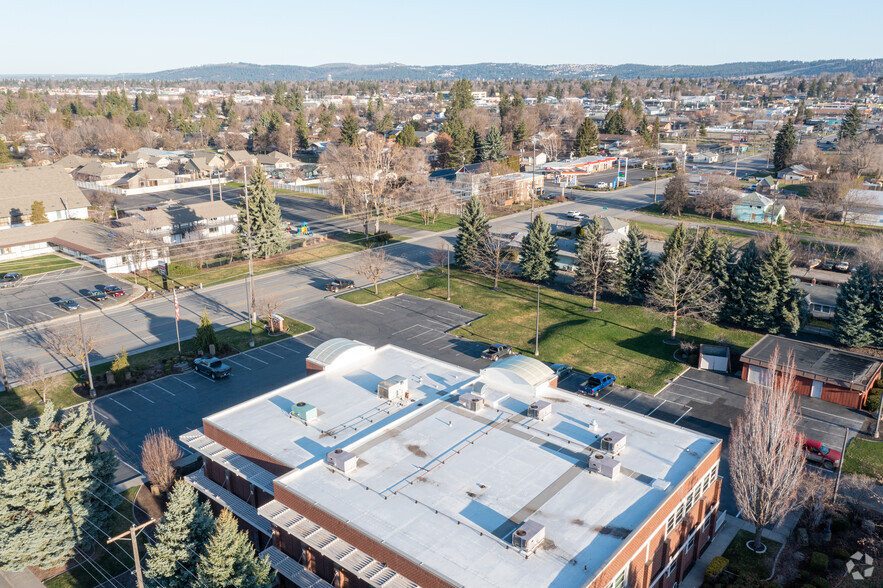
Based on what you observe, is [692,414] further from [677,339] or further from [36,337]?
[36,337]

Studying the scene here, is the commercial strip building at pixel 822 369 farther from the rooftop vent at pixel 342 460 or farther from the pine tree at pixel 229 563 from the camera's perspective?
the pine tree at pixel 229 563

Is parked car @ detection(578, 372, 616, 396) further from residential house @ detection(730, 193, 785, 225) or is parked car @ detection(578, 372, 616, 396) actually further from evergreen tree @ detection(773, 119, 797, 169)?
evergreen tree @ detection(773, 119, 797, 169)

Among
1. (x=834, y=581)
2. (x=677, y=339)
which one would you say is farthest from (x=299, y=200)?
(x=834, y=581)

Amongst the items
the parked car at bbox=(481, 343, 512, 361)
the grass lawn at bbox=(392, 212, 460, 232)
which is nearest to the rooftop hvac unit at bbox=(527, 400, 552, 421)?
the parked car at bbox=(481, 343, 512, 361)

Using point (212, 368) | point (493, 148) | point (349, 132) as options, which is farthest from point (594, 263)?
point (349, 132)

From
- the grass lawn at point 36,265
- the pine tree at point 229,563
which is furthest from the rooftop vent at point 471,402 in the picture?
the grass lawn at point 36,265

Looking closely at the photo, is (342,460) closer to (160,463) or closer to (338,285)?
(160,463)
